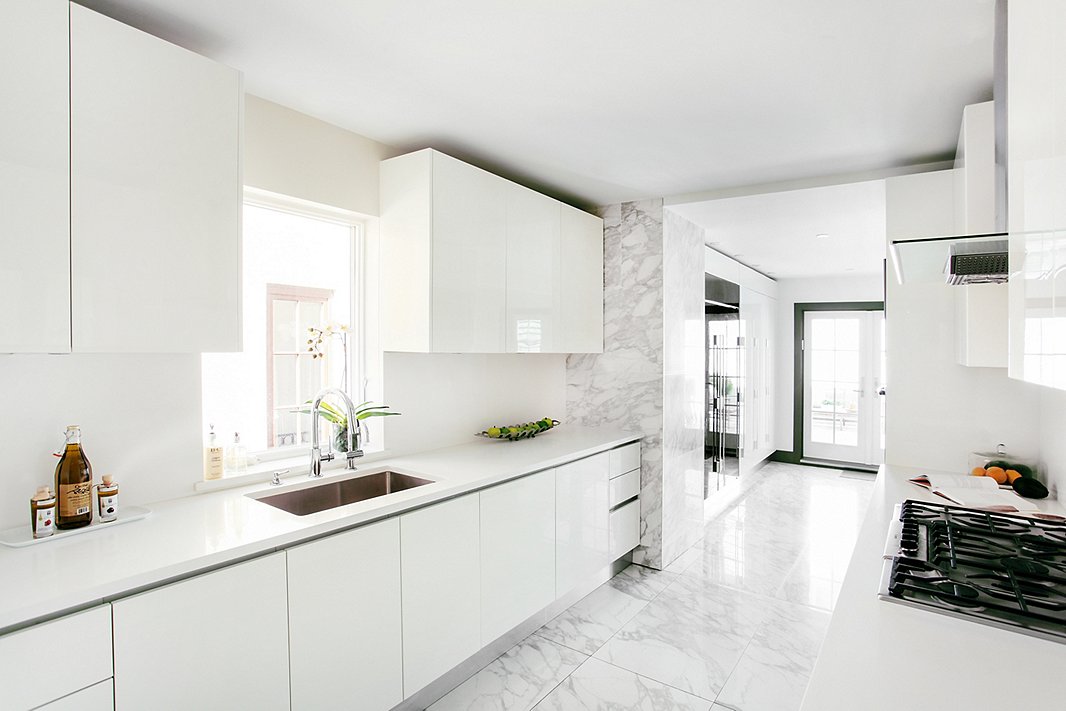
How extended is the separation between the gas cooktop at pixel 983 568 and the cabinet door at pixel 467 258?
187cm

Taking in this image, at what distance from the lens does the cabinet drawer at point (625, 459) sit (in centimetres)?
348

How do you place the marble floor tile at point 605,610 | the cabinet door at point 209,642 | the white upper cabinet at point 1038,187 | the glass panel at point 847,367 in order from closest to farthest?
the white upper cabinet at point 1038,187
the cabinet door at point 209,642
the marble floor tile at point 605,610
the glass panel at point 847,367

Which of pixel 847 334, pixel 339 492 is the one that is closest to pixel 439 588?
pixel 339 492

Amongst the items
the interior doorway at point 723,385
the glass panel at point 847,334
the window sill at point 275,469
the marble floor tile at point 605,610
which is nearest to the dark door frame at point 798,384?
the glass panel at point 847,334

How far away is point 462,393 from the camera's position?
3322 mm

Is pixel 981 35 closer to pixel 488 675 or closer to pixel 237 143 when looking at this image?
pixel 237 143

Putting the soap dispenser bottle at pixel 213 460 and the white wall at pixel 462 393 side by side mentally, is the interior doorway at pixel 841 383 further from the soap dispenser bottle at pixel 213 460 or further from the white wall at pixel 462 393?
the soap dispenser bottle at pixel 213 460

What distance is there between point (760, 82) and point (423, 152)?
4.67ft

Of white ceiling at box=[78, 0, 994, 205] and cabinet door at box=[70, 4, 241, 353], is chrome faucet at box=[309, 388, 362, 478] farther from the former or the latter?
white ceiling at box=[78, 0, 994, 205]

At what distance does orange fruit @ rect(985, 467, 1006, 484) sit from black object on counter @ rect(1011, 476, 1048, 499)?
0.57ft

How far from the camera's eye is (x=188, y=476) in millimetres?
2092

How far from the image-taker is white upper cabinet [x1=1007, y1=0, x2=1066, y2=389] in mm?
765

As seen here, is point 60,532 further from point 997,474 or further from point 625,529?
point 997,474

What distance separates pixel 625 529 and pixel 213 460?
2.41m
